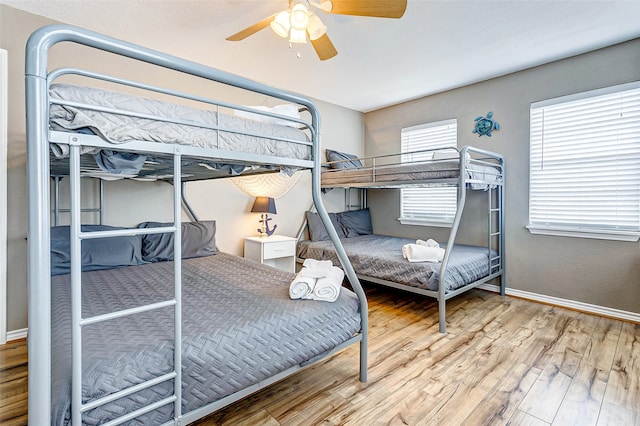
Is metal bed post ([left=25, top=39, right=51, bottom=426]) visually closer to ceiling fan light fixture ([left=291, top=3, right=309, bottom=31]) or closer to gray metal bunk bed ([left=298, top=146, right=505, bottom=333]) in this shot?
ceiling fan light fixture ([left=291, top=3, right=309, bottom=31])

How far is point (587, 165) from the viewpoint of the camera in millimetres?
3000

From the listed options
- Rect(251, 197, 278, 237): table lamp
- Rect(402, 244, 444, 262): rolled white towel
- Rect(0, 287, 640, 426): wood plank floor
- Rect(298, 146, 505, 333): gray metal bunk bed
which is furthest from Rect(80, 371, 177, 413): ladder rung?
Rect(251, 197, 278, 237): table lamp

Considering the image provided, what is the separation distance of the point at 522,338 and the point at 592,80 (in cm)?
245

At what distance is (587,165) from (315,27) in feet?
9.31

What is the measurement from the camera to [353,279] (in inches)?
72.1

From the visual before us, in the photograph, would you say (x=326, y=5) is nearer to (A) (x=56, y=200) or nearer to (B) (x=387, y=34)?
(B) (x=387, y=34)

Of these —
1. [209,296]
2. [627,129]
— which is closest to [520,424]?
[209,296]

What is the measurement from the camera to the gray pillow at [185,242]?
9.09 feet

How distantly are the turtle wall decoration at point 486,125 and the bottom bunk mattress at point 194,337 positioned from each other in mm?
2848

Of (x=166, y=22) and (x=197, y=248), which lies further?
(x=197, y=248)

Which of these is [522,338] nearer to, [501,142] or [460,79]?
[501,142]

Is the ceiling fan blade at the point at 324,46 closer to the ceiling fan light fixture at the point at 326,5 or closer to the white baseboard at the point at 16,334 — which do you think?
the ceiling fan light fixture at the point at 326,5

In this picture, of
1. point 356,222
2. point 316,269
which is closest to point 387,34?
point 316,269

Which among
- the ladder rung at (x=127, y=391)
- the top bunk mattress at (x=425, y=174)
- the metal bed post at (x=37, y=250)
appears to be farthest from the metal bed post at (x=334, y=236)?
the top bunk mattress at (x=425, y=174)
